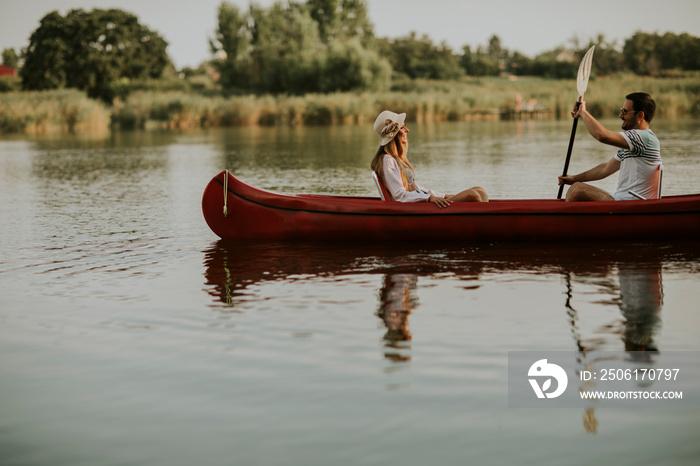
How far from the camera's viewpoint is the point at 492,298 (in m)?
5.56

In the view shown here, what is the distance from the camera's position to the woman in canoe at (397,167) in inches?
274

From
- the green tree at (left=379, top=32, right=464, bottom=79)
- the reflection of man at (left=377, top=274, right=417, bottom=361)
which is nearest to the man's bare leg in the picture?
the reflection of man at (left=377, top=274, right=417, bottom=361)

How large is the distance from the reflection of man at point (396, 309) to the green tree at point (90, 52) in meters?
50.3

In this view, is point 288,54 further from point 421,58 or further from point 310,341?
point 310,341

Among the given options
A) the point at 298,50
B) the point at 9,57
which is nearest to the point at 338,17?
the point at 298,50

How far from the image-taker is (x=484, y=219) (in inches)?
284

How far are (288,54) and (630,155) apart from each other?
147 feet

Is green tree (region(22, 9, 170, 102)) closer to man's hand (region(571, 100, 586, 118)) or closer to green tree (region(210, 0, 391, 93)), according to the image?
green tree (region(210, 0, 391, 93))

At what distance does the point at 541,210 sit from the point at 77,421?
4597 mm

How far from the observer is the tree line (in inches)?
1891

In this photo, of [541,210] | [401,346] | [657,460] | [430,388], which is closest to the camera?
[657,460]

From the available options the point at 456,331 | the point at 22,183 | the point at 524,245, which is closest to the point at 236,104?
the point at 22,183

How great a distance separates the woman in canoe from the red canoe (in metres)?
0.08

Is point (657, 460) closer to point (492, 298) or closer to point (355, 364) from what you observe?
point (355, 364)
